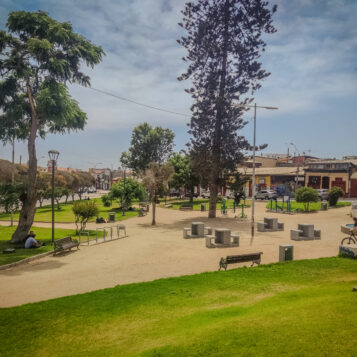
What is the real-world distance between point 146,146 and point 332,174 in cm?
3810

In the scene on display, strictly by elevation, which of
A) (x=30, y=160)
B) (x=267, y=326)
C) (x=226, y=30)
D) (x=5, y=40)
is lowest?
(x=267, y=326)

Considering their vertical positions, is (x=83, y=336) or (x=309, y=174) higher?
(x=309, y=174)

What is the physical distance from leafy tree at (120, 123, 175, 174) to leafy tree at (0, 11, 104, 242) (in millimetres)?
43711

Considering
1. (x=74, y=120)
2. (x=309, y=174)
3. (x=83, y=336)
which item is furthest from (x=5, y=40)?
(x=309, y=174)

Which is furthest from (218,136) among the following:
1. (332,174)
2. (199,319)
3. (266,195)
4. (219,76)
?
(332,174)

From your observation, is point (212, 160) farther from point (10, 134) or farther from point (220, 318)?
point (220, 318)

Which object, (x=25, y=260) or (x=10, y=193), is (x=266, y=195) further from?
(x=25, y=260)

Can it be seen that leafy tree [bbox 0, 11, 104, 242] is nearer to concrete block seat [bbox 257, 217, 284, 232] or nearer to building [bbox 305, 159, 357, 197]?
concrete block seat [bbox 257, 217, 284, 232]

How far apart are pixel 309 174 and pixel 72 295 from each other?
197 feet

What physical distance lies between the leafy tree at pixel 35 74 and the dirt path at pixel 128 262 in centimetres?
717

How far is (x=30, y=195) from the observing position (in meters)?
20.4

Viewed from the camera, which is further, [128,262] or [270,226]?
[270,226]

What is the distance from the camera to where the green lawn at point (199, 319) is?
17.8ft

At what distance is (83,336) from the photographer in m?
7.01
